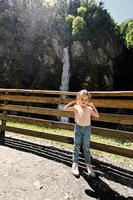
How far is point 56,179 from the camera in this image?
270 inches

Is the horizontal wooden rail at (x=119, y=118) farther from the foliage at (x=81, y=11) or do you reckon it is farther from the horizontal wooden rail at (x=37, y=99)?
the foliage at (x=81, y=11)

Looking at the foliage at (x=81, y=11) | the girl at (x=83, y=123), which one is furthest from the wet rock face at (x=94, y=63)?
the girl at (x=83, y=123)

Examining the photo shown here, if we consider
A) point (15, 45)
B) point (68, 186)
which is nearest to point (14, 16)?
point (15, 45)

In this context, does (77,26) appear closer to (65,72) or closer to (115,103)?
(65,72)

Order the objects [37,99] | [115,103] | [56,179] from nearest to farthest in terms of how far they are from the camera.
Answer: [56,179] < [115,103] < [37,99]

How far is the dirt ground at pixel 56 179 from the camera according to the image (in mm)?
6121

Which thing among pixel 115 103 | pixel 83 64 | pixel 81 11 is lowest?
pixel 115 103

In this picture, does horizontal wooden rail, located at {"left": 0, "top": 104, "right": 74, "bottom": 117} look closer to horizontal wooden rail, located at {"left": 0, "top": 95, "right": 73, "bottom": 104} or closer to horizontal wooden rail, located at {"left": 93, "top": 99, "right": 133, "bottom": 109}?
horizontal wooden rail, located at {"left": 0, "top": 95, "right": 73, "bottom": 104}

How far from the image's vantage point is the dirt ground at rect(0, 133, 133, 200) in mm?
Result: 6121

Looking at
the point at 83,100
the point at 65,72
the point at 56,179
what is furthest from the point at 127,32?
the point at 56,179

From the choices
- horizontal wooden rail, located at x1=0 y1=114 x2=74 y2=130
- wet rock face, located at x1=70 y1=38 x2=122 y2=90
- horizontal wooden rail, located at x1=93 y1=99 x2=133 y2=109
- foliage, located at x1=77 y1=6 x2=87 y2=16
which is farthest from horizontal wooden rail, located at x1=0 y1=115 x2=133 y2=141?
foliage, located at x1=77 y1=6 x2=87 y2=16

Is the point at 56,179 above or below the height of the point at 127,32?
below

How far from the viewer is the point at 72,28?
37469mm

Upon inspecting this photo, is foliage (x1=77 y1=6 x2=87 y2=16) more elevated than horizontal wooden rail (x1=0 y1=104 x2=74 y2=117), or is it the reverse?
foliage (x1=77 y1=6 x2=87 y2=16)
